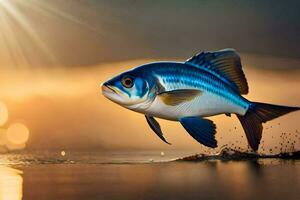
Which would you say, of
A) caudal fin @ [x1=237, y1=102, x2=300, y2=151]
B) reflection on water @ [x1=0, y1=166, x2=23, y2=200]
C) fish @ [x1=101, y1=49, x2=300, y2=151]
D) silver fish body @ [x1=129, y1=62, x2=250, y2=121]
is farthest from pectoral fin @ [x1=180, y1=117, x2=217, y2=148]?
reflection on water @ [x1=0, y1=166, x2=23, y2=200]

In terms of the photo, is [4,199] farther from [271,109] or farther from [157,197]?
[271,109]

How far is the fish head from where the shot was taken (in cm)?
906

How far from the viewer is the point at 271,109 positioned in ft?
32.9

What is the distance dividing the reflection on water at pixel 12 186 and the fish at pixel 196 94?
21.3 ft

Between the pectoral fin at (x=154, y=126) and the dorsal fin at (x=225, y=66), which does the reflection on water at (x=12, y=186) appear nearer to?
the pectoral fin at (x=154, y=126)

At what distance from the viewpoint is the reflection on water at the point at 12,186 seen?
49.1 feet

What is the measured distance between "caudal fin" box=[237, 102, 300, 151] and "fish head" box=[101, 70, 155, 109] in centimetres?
191

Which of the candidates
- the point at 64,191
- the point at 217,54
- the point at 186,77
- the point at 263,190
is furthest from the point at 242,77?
the point at 64,191

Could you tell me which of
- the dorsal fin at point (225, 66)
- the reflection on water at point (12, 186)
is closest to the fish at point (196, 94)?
the dorsal fin at point (225, 66)

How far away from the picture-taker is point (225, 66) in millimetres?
9906

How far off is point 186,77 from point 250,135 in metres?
1.60

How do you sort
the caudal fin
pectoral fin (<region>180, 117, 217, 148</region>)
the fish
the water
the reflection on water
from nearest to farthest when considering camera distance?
pectoral fin (<region>180, 117, 217, 148</region>) → the fish → the caudal fin → the water → the reflection on water

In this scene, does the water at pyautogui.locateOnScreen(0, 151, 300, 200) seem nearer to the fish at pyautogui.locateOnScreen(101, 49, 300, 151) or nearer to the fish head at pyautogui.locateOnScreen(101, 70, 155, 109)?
the fish at pyautogui.locateOnScreen(101, 49, 300, 151)

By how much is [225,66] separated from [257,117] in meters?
1.05
